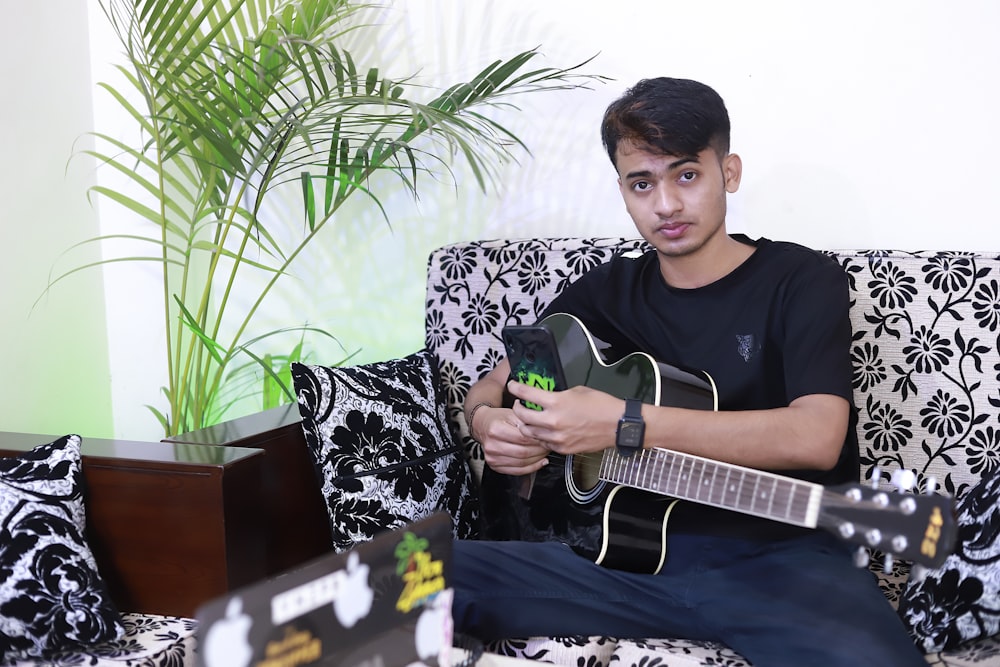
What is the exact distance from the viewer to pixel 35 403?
Answer: 8.68ft

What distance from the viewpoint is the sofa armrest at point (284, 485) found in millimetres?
1901

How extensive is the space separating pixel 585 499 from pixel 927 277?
83 centimetres

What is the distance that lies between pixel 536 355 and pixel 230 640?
1035mm

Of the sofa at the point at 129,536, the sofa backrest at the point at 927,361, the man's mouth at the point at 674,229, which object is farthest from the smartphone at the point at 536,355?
the sofa backrest at the point at 927,361

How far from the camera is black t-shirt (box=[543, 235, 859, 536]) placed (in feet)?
5.19

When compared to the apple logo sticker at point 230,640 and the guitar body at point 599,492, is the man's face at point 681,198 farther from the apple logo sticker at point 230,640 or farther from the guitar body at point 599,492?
the apple logo sticker at point 230,640

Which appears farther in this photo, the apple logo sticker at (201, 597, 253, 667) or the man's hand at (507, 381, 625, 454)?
the man's hand at (507, 381, 625, 454)

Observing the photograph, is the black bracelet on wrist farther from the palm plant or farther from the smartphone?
the palm plant

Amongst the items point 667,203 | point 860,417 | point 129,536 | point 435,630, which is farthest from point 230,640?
point 860,417

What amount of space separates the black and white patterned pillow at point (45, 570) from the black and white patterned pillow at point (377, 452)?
1.53ft

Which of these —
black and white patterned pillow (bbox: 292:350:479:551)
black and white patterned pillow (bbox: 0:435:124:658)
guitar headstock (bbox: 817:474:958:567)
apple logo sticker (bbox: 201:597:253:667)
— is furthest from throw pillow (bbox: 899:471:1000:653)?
black and white patterned pillow (bbox: 0:435:124:658)

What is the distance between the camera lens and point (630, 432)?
4.97 feet

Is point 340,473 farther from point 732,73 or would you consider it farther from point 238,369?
point 732,73

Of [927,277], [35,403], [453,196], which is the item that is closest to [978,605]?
[927,277]
